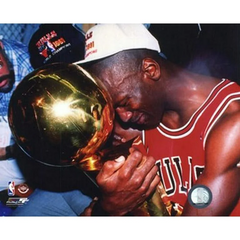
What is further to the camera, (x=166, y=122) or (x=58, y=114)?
(x=166, y=122)

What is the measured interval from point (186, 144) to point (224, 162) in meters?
0.18

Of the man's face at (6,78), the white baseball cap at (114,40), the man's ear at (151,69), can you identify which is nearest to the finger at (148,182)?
the man's ear at (151,69)

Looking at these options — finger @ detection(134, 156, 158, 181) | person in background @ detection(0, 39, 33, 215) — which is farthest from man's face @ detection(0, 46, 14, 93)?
finger @ detection(134, 156, 158, 181)

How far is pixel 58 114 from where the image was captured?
1340mm

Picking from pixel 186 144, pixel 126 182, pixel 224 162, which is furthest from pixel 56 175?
pixel 224 162

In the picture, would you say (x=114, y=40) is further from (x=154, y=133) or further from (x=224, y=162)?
(x=224, y=162)

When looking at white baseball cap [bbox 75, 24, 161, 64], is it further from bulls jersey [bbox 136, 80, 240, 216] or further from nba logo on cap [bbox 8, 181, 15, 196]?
nba logo on cap [bbox 8, 181, 15, 196]

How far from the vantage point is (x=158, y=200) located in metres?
1.57

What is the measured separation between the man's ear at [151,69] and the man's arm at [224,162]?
32cm

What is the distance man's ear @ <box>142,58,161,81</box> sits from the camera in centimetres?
155

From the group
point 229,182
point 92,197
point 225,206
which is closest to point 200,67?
point 229,182

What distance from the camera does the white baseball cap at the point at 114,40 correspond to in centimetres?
152

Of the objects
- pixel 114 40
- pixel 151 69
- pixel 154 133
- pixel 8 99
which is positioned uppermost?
pixel 114 40
